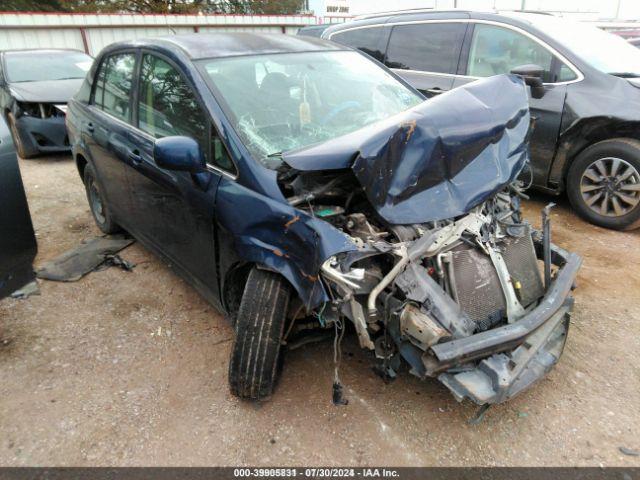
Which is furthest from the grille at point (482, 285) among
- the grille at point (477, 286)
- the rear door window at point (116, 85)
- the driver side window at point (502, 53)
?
the driver side window at point (502, 53)

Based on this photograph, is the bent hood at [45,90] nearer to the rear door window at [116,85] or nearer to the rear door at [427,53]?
the rear door window at [116,85]

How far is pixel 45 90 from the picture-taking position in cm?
706

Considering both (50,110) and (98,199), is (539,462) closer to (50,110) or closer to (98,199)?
(98,199)

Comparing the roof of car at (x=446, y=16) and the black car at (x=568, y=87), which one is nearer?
the black car at (x=568, y=87)

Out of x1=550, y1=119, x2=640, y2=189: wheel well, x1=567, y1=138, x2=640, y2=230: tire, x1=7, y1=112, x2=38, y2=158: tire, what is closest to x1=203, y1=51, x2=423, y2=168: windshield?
x1=550, y1=119, x2=640, y2=189: wheel well

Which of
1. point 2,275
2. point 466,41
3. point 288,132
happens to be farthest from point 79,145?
point 466,41

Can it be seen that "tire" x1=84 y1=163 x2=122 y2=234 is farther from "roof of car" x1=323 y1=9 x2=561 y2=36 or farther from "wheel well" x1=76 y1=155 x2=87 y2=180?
"roof of car" x1=323 y1=9 x2=561 y2=36

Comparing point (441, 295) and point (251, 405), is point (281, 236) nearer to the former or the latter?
point (441, 295)

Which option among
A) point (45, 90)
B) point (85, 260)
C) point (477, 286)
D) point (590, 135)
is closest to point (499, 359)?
point (477, 286)

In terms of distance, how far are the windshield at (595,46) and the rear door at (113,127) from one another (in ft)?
12.4

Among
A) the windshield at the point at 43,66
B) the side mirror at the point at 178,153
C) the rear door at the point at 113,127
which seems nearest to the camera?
the side mirror at the point at 178,153

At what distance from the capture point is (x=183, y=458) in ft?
7.23

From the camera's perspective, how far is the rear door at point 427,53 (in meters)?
4.98

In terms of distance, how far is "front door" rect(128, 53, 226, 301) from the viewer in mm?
2680
